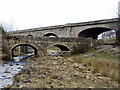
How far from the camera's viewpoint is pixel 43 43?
2881 cm

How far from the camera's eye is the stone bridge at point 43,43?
27.3 meters

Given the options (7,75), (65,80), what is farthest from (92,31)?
(65,80)

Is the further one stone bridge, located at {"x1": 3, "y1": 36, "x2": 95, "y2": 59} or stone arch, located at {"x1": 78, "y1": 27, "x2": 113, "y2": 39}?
stone arch, located at {"x1": 78, "y1": 27, "x2": 113, "y2": 39}

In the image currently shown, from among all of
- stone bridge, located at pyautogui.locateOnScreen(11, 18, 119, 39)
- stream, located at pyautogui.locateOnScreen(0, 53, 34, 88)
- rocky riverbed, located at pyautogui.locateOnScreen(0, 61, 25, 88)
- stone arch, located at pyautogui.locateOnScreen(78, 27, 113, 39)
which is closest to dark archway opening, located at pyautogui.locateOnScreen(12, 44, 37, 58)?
stone bridge, located at pyautogui.locateOnScreen(11, 18, 119, 39)

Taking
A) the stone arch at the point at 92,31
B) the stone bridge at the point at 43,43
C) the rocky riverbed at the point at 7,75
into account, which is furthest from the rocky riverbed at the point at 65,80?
the stone arch at the point at 92,31

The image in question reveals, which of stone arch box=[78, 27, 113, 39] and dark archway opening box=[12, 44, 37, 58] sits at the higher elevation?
stone arch box=[78, 27, 113, 39]

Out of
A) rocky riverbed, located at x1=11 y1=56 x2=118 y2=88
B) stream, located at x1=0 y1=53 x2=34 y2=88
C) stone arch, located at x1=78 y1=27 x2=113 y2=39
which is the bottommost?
Result: stream, located at x1=0 y1=53 x2=34 y2=88

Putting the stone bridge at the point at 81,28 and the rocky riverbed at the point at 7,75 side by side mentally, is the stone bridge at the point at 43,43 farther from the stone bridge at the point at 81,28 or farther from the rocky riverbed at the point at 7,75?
the rocky riverbed at the point at 7,75

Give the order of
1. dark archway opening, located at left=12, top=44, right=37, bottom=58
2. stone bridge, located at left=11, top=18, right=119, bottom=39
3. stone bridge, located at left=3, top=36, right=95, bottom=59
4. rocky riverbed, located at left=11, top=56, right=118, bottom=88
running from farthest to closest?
dark archway opening, located at left=12, top=44, right=37, bottom=58 < stone bridge, located at left=11, top=18, right=119, bottom=39 < stone bridge, located at left=3, top=36, right=95, bottom=59 < rocky riverbed, located at left=11, top=56, right=118, bottom=88

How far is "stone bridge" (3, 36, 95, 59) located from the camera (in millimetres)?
27297

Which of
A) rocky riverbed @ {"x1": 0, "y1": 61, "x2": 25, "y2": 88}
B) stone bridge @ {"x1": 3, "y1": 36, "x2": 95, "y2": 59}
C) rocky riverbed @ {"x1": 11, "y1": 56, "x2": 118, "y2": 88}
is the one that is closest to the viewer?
rocky riverbed @ {"x1": 11, "y1": 56, "x2": 118, "y2": 88}

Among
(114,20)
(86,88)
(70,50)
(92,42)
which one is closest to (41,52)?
(70,50)

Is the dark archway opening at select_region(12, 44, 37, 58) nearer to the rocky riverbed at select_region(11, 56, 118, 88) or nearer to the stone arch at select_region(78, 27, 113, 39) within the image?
the stone arch at select_region(78, 27, 113, 39)

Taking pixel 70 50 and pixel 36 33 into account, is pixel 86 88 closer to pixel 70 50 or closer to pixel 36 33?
pixel 70 50
